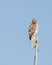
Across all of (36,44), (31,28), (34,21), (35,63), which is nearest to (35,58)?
(35,63)

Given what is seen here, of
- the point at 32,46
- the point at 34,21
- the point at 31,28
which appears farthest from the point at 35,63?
the point at 34,21

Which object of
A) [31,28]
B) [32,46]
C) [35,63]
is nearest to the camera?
[35,63]

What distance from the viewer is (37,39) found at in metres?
16.0

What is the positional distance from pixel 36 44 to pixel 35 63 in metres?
1.59

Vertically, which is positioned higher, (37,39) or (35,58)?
(37,39)

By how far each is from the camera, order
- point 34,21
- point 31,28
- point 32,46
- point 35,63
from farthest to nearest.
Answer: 1. point 34,21
2. point 31,28
3. point 32,46
4. point 35,63

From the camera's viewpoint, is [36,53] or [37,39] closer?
[36,53]

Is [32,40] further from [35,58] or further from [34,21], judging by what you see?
[34,21]

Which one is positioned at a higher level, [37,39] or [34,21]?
[34,21]

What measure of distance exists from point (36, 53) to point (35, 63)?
2.17 ft

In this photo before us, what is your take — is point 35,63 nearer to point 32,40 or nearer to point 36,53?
point 36,53

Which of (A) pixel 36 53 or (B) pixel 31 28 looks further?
(B) pixel 31 28

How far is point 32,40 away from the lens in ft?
52.4

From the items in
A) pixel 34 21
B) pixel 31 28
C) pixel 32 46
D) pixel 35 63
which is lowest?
pixel 35 63
